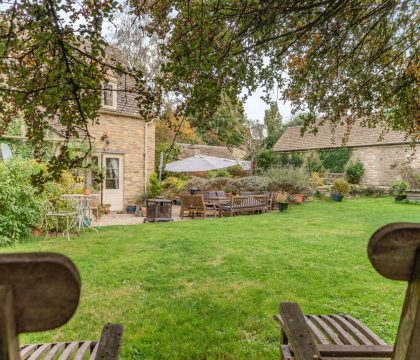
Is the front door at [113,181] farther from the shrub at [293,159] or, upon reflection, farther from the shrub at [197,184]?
the shrub at [293,159]

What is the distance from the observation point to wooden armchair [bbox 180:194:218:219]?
13453mm

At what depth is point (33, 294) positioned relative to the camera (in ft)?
2.83

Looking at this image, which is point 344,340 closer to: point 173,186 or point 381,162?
point 173,186

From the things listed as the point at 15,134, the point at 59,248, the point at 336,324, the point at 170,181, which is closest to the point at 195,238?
the point at 59,248

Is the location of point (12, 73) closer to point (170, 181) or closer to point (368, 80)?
point (368, 80)

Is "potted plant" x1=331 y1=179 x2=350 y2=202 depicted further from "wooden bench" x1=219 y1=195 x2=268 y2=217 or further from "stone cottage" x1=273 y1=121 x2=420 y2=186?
"wooden bench" x1=219 y1=195 x2=268 y2=217

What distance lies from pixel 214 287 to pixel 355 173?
22.6m

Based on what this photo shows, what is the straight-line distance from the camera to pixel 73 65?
307 cm

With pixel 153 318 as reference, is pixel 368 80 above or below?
above

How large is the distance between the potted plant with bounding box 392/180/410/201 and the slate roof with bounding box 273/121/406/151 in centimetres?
306

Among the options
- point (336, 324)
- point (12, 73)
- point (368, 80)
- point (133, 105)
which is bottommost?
point (336, 324)

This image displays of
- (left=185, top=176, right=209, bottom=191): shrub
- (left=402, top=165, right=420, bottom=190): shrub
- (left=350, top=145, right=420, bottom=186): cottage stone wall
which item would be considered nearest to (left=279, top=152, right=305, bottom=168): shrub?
(left=350, top=145, right=420, bottom=186): cottage stone wall

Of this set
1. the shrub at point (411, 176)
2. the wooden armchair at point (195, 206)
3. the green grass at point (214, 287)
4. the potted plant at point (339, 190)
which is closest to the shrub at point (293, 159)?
the shrub at point (411, 176)

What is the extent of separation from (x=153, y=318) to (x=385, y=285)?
136 inches
